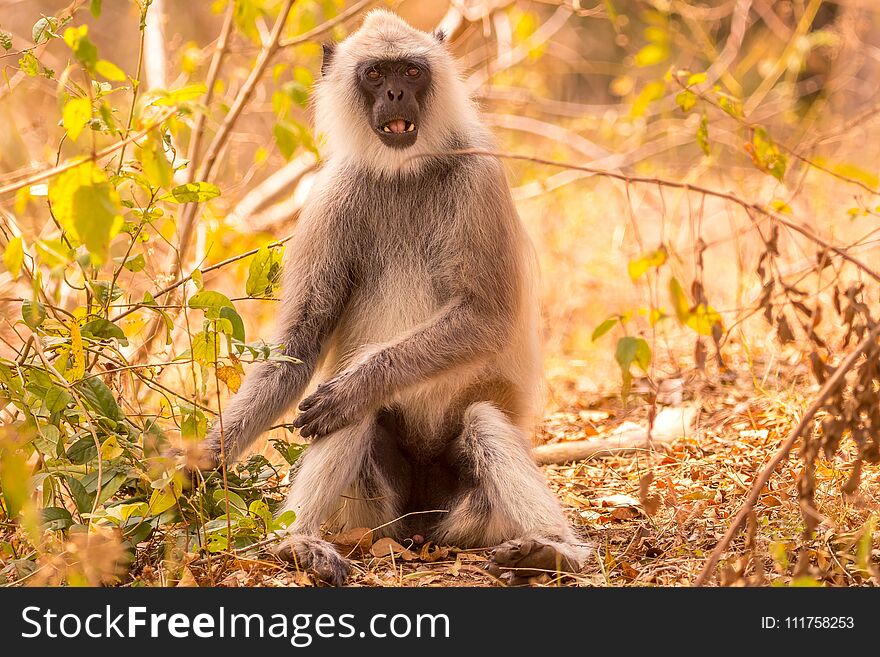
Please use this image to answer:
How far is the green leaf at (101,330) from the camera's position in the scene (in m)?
3.93

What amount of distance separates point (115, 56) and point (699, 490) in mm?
11091

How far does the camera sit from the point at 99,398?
3.95 meters

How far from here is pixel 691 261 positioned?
8.74m

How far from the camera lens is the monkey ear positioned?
4.90 m

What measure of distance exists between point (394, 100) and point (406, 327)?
3.25 feet

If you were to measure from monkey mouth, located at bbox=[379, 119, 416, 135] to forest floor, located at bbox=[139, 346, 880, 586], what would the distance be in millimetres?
1726

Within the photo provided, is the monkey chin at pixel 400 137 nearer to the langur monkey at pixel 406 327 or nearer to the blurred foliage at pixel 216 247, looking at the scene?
the langur monkey at pixel 406 327

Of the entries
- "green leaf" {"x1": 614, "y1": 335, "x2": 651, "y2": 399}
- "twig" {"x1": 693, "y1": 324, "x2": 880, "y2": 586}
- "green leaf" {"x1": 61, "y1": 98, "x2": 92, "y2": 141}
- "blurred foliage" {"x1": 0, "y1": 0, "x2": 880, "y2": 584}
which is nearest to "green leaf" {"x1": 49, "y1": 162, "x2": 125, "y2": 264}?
"blurred foliage" {"x1": 0, "y1": 0, "x2": 880, "y2": 584}

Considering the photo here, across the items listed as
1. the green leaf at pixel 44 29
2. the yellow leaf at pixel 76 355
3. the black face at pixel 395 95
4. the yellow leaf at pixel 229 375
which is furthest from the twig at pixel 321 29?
the yellow leaf at pixel 76 355

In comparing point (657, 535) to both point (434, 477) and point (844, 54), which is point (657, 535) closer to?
point (434, 477)

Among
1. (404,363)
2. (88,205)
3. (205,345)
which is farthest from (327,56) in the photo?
(88,205)

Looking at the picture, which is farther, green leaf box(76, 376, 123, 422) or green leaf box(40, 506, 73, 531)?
green leaf box(76, 376, 123, 422)

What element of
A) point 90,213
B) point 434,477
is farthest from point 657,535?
point 90,213

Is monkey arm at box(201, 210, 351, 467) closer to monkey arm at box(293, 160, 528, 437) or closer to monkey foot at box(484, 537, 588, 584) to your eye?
monkey arm at box(293, 160, 528, 437)
